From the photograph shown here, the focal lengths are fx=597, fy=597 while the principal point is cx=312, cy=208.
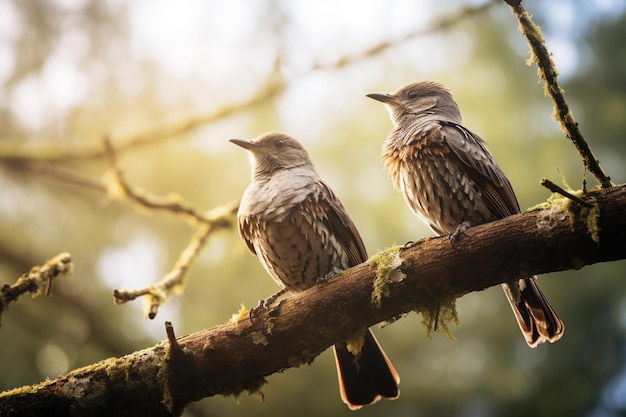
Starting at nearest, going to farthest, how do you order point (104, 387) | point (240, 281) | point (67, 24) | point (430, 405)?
point (104, 387)
point (430, 405)
point (240, 281)
point (67, 24)

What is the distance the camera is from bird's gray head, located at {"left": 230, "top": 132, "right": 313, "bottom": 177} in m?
4.34

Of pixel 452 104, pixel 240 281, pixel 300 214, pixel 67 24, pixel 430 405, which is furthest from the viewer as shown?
pixel 67 24

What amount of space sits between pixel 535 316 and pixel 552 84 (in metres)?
1.36

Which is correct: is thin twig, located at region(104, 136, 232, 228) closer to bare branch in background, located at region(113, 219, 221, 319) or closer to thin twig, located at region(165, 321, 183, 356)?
bare branch in background, located at region(113, 219, 221, 319)

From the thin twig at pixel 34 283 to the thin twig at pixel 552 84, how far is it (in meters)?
3.03

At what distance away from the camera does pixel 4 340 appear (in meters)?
6.34

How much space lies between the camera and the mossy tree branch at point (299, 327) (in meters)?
2.69

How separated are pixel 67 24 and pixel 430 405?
5.70 m

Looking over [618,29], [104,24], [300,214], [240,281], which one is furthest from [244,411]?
[618,29]

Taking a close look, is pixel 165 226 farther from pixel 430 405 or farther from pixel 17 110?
pixel 430 405

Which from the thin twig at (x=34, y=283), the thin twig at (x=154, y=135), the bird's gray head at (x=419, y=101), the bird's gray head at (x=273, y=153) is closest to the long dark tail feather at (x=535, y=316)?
the bird's gray head at (x=419, y=101)

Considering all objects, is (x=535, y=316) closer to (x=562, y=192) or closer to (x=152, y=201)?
(x=562, y=192)

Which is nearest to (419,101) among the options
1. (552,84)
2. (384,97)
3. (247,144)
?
(384,97)

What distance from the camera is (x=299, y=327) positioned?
10.0 feet
